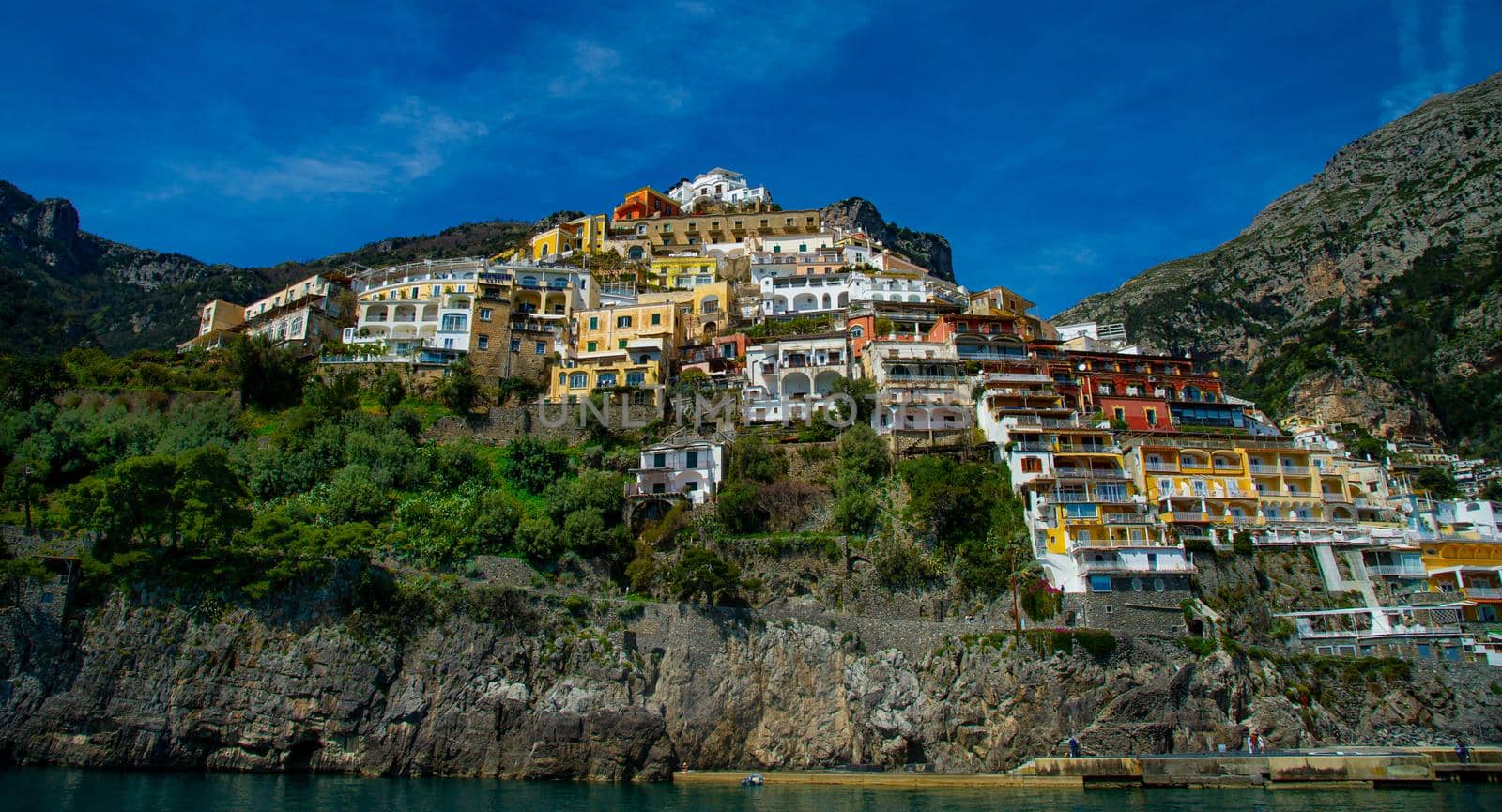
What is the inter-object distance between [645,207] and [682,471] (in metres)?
51.2

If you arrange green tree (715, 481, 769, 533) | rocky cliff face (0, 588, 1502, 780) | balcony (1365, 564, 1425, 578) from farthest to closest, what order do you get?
green tree (715, 481, 769, 533)
balcony (1365, 564, 1425, 578)
rocky cliff face (0, 588, 1502, 780)

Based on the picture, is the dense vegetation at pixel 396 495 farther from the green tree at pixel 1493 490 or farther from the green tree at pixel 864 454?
the green tree at pixel 1493 490

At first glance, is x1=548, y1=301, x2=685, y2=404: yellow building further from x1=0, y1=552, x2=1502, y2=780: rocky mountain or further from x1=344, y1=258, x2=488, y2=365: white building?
x1=0, y1=552, x2=1502, y2=780: rocky mountain

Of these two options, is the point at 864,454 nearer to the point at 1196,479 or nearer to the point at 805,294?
the point at 1196,479

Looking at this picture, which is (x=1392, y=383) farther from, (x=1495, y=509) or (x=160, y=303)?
(x=160, y=303)

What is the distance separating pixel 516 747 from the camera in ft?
133

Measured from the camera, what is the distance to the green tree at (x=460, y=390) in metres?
59.3

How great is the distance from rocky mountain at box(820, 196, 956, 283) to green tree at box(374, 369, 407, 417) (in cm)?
5691

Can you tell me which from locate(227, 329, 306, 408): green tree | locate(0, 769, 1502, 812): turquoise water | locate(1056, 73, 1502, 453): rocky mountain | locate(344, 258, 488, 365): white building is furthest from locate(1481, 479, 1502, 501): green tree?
locate(227, 329, 306, 408): green tree

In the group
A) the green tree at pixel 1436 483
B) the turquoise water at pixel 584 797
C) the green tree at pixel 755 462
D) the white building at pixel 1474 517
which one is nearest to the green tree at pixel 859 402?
the green tree at pixel 755 462

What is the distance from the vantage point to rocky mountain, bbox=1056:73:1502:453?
83812mm

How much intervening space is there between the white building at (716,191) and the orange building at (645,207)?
4.97 meters

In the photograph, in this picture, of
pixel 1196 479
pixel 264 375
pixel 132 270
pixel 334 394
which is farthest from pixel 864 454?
pixel 132 270

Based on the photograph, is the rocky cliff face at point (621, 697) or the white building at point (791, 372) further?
the white building at point (791, 372)
